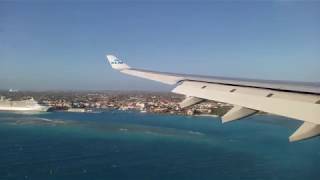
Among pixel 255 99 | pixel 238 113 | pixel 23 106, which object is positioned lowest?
pixel 238 113

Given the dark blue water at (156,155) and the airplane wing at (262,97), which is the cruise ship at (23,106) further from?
the airplane wing at (262,97)

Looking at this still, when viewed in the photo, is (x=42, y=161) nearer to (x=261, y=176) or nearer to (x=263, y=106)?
(x=261, y=176)

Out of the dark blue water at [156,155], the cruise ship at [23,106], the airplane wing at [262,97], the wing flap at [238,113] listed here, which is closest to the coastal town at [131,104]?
the cruise ship at [23,106]

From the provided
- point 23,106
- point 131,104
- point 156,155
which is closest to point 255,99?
point 156,155

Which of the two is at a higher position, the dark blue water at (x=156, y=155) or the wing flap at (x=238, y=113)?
the wing flap at (x=238, y=113)

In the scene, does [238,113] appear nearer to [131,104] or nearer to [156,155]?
[156,155]

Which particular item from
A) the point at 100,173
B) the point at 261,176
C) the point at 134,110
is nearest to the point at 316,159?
the point at 261,176
